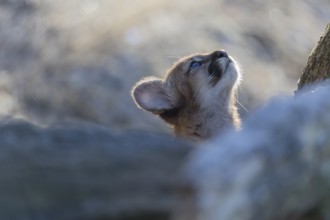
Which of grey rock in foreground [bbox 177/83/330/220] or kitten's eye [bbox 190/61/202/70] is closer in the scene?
grey rock in foreground [bbox 177/83/330/220]

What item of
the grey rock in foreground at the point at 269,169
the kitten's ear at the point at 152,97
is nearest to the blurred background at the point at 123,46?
the kitten's ear at the point at 152,97

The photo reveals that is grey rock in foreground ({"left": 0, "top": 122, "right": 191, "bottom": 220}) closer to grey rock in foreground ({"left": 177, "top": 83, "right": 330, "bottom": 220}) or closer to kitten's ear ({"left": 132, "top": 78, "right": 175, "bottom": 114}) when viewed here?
grey rock in foreground ({"left": 177, "top": 83, "right": 330, "bottom": 220})

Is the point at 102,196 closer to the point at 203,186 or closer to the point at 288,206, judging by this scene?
the point at 203,186

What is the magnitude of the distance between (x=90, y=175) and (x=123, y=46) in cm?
1198

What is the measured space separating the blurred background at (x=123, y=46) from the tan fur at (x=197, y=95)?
3.82 m

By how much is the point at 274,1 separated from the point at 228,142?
1478cm

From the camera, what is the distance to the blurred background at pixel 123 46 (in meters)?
14.5

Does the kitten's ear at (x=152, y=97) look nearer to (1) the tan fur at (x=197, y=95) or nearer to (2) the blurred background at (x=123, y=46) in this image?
(1) the tan fur at (x=197, y=95)

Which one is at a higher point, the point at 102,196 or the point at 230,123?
the point at 230,123

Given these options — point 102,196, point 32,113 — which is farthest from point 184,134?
point 32,113

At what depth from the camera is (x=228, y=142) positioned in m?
3.47

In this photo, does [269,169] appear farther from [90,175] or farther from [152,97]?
[152,97]

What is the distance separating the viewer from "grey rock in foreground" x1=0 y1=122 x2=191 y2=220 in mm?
3447

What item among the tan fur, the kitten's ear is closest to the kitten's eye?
the tan fur
